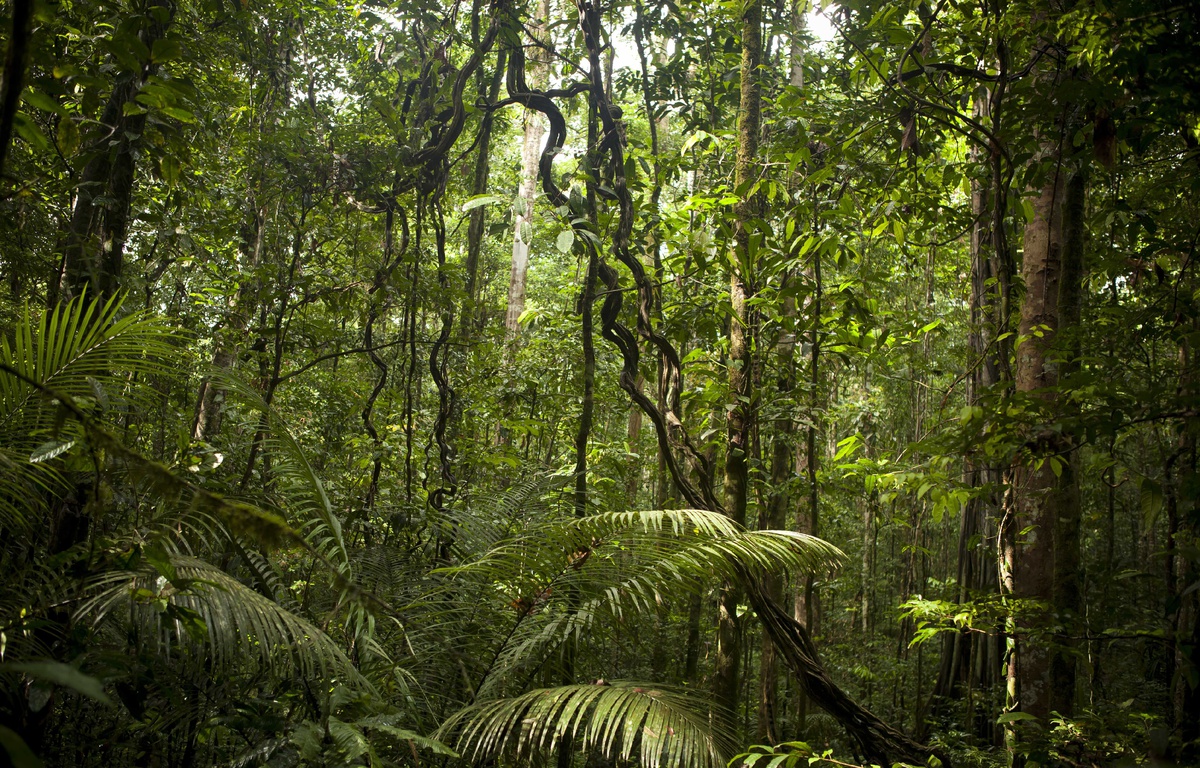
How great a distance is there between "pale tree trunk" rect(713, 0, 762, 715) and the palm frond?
3.24ft

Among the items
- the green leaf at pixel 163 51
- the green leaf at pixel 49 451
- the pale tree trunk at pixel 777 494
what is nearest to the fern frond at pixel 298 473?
the green leaf at pixel 49 451

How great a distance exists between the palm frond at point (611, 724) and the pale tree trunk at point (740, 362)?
3.24 ft

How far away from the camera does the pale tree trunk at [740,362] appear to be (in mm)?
3289

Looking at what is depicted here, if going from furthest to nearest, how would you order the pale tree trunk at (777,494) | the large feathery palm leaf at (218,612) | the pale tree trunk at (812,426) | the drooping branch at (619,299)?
the pale tree trunk at (777,494), the pale tree trunk at (812,426), the drooping branch at (619,299), the large feathery palm leaf at (218,612)

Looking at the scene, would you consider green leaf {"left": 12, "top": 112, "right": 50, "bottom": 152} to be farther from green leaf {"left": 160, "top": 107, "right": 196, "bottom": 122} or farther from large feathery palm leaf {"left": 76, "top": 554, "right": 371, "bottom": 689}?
large feathery palm leaf {"left": 76, "top": 554, "right": 371, "bottom": 689}

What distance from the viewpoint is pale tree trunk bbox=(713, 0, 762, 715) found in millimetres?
3289

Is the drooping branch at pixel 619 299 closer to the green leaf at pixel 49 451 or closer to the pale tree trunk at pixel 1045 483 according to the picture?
the pale tree trunk at pixel 1045 483

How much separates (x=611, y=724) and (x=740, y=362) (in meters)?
1.92

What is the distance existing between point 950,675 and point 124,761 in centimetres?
561

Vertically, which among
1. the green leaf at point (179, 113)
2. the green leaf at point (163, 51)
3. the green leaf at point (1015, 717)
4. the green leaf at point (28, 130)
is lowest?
the green leaf at point (1015, 717)

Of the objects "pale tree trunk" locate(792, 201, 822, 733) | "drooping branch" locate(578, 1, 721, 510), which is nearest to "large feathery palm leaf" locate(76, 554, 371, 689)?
"drooping branch" locate(578, 1, 721, 510)

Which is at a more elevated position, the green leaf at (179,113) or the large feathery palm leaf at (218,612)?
the green leaf at (179,113)

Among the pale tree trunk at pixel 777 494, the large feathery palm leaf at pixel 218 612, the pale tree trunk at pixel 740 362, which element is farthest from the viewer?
the pale tree trunk at pixel 777 494

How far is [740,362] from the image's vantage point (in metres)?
3.47
